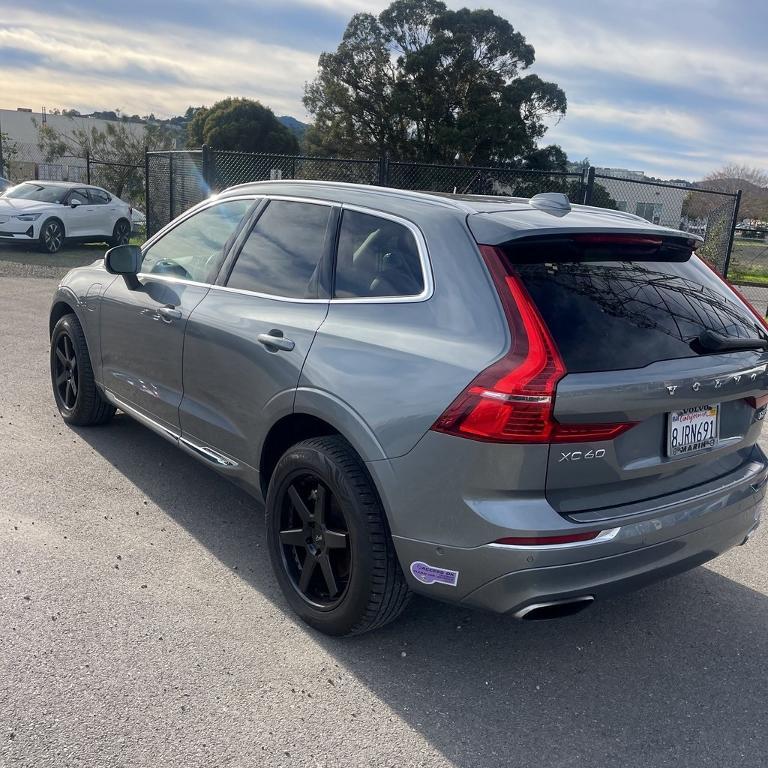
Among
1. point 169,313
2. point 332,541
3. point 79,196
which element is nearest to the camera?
point 332,541

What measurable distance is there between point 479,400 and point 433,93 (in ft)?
123

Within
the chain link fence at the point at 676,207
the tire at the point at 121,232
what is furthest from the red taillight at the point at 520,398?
the tire at the point at 121,232

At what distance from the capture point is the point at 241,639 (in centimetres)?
312

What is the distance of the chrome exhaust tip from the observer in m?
2.57

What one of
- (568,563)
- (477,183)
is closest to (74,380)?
(568,563)

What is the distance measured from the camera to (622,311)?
9.04ft

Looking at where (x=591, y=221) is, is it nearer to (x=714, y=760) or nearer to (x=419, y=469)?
(x=419, y=469)

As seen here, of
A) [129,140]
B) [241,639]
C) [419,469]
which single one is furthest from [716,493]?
[129,140]

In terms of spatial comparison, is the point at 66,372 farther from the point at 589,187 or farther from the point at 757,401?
the point at 589,187

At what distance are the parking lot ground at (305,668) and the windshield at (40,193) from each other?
14.8m

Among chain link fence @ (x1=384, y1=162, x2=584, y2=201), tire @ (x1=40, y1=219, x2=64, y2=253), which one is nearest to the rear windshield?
chain link fence @ (x1=384, y1=162, x2=584, y2=201)

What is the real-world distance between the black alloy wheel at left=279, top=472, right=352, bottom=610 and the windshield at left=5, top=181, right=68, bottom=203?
52.9ft

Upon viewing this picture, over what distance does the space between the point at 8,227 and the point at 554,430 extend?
1649 centimetres

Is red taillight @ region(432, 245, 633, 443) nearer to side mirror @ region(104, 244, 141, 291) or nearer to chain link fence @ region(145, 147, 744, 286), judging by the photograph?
side mirror @ region(104, 244, 141, 291)
